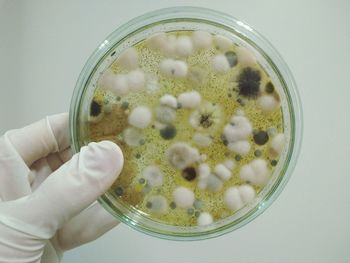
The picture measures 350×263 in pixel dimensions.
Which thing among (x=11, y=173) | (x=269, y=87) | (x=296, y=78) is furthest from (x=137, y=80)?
(x=296, y=78)

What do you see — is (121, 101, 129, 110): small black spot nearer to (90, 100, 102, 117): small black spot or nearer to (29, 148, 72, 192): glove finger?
(90, 100, 102, 117): small black spot

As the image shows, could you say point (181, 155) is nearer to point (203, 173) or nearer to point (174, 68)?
point (203, 173)

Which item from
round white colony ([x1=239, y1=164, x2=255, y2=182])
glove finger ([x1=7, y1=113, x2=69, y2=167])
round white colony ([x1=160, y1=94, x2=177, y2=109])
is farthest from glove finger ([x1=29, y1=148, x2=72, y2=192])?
round white colony ([x1=239, y1=164, x2=255, y2=182])

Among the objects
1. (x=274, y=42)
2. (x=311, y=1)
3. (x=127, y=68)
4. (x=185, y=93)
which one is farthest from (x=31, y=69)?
(x=311, y=1)

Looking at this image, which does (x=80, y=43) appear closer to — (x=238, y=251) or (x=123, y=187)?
(x=123, y=187)

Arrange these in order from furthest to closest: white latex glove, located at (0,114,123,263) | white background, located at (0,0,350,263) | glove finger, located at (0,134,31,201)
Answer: white background, located at (0,0,350,263)
glove finger, located at (0,134,31,201)
white latex glove, located at (0,114,123,263)

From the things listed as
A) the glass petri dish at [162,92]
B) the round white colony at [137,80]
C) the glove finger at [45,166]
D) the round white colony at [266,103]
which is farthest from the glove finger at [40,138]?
the round white colony at [266,103]
